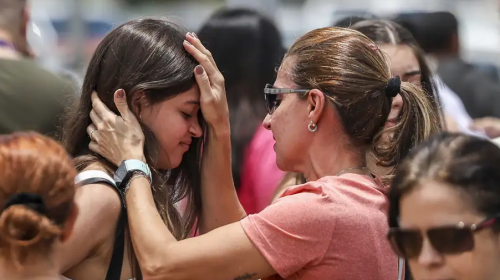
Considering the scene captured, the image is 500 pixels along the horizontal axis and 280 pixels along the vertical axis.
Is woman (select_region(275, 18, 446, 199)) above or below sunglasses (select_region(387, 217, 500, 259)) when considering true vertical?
below

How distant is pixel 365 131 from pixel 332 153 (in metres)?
0.12

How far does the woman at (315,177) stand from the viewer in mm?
2428

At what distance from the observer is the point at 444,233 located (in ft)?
6.30

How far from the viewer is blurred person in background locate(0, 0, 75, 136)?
3.98m

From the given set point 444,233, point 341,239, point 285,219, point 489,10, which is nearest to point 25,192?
point 285,219

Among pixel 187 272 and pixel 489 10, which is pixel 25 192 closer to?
pixel 187 272

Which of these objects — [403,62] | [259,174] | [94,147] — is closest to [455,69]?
[403,62]

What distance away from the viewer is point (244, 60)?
4.36 metres

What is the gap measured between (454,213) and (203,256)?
789 mm

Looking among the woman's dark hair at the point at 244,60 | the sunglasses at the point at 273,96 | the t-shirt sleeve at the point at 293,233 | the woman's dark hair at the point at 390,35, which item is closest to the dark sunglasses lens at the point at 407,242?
the t-shirt sleeve at the point at 293,233

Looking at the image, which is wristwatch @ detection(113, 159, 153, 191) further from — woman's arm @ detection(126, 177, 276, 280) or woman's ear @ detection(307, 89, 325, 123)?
woman's ear @ detection(307, 89, 325, 123)

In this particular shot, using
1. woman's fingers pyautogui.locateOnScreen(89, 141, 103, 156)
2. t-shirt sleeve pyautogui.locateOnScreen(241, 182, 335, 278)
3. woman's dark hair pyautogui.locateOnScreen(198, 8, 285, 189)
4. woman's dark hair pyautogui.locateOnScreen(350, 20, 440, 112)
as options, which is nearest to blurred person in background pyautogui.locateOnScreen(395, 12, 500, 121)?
woman's dark hair pyautogui.locateOnScreen(198, 8, 285, 189)

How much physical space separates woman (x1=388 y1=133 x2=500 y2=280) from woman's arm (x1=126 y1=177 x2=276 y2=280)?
0.54 meters

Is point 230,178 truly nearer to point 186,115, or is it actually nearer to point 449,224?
point 186,115
